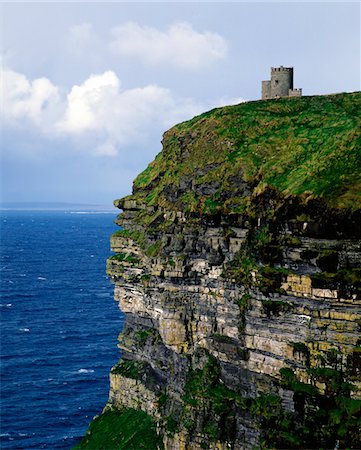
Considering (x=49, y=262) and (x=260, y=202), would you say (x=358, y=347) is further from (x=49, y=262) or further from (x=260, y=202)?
(x=49, y=262)

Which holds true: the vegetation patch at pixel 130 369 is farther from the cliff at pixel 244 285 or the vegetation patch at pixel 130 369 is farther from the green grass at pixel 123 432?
the green grass at pixel 123 432

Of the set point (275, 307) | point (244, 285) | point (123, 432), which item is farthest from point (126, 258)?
point (275, 307)

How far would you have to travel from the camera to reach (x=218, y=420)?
4256cm

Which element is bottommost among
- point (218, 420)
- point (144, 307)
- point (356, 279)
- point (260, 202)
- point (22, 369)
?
point (22, 369)

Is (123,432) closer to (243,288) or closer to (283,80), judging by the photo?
(243,288)

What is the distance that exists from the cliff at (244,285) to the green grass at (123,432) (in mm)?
131

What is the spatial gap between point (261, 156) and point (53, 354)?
5078 cm

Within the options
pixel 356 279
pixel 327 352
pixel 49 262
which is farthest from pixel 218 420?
pixel 49 262

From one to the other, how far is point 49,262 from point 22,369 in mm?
87304

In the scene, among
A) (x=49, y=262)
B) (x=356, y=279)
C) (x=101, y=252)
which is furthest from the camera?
(x=101, y=252)

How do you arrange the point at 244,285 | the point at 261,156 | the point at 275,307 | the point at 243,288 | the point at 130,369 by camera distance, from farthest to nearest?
1. the point at 130,369
2. the point at 261,156
3. the point at 243,288
4. the point at 244,285
5. the point at 275,307

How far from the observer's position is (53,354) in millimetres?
82875

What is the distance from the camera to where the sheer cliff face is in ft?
117

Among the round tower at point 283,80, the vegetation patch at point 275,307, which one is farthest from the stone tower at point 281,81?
the vegetation patch at point 275,307
